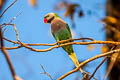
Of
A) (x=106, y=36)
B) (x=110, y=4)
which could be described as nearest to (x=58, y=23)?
(x=106, y=36)

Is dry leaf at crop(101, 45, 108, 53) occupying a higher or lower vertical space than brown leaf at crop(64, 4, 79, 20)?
lower

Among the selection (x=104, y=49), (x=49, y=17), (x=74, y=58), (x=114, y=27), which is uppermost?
(x=49, y=17)

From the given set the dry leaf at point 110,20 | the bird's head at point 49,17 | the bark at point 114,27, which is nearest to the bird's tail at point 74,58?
the bird's head at point 49,17

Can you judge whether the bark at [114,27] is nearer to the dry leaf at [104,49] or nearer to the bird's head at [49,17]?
the dry leaf at [104,49]

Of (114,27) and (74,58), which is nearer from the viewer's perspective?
(74,58)

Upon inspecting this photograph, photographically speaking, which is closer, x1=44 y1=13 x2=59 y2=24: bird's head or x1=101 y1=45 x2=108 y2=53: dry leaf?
x1=44 y1=13 x2=59 y2=24: bird's head

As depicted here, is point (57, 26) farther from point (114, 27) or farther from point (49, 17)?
point (114, 27)

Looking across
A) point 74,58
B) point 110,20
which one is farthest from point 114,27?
point 74,58

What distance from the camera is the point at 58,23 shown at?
114 inches

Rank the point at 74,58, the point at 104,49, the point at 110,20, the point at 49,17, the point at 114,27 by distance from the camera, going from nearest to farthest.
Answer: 1. the point at 74,58
2. the point at 49,17
3. the point at 104,49
4. the point at 110,20
5. the point at 114,27

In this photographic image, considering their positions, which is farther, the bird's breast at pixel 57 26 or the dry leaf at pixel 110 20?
the dry leaf at pixel 110 20

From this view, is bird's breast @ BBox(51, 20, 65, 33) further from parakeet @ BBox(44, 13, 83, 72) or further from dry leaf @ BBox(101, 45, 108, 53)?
dry leaf @ BBox(101, 45, 108, 53)

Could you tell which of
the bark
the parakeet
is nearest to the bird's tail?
the parakeet

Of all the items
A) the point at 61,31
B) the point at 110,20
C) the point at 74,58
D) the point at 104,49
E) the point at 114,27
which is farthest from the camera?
the point at 114,27
